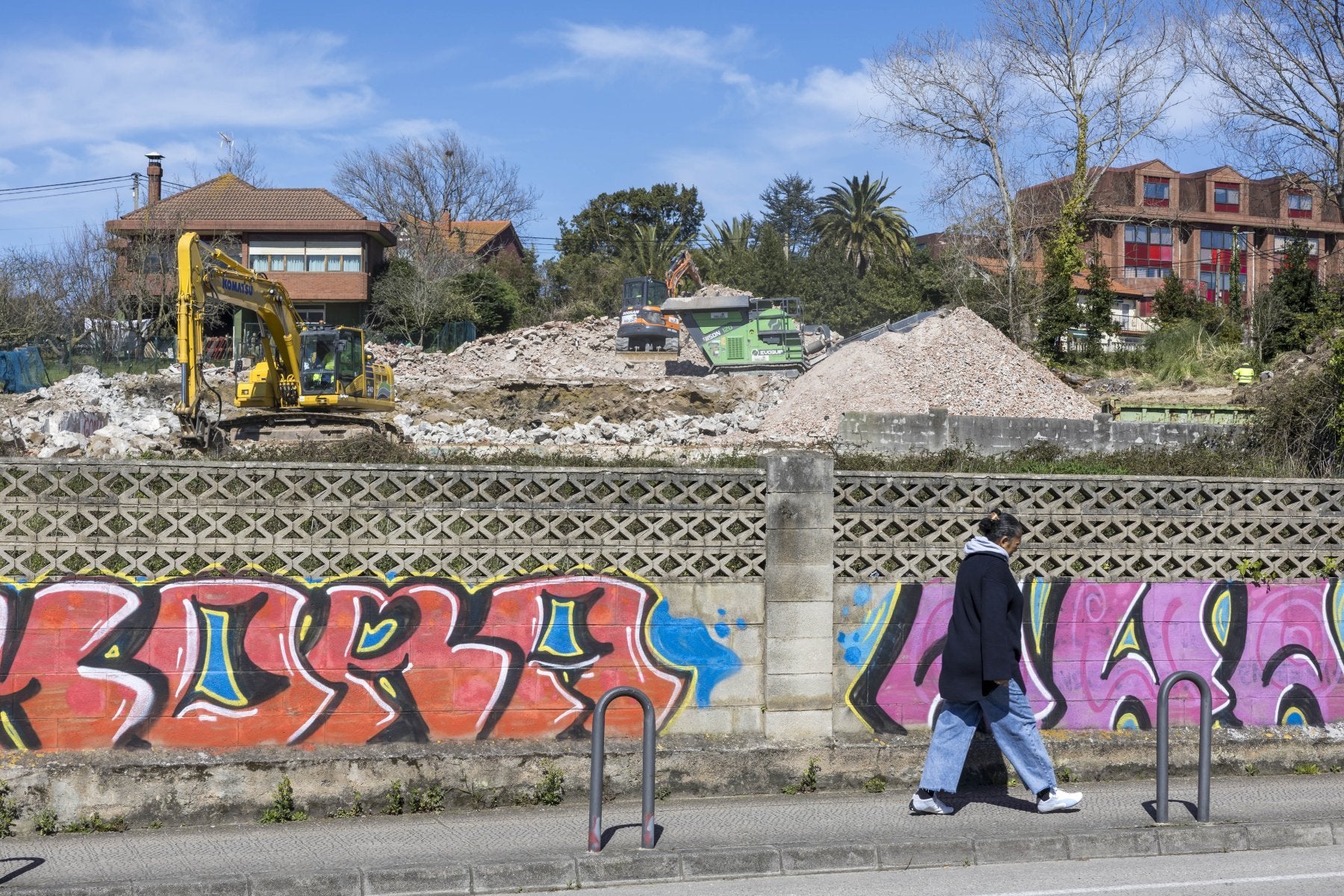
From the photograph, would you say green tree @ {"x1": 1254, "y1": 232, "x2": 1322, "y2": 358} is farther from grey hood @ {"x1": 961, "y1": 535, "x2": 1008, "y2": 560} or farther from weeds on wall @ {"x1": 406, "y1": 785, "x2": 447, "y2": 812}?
weeds on wall @ {"x1": 406, "y1": 785, "x2": 447, "y2": 812}

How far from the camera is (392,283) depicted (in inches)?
1999

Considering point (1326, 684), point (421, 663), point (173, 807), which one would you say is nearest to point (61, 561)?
point (173, 807)

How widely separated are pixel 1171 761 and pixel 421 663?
5127 millimetres

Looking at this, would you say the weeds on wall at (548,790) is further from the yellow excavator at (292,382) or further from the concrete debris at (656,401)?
the yellow excavator at (292,382)

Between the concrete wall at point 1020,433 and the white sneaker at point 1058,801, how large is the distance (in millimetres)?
16482

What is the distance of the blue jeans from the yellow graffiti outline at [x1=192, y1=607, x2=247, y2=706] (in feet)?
14.0

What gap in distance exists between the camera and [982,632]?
736 cm

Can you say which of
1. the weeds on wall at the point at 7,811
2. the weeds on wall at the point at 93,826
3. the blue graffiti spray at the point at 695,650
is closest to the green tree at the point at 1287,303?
the blue graffiti spray at the point at 695,650

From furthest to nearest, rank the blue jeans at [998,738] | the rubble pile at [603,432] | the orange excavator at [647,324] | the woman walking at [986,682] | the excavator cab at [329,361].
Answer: the orange excavator at [647,324], the rubble pile at [603,432], the excavator cab at [329,361], the blue jeans at [998,738], the woman walking at [986,682]

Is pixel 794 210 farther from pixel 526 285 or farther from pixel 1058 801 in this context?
pixel 1058 801

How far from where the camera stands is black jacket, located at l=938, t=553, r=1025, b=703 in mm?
7293

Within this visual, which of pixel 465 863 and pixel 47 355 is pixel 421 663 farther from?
pixel 47 355

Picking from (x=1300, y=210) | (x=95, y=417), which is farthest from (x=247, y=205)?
(x=1300, y=210)

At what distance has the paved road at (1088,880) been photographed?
6.41m
